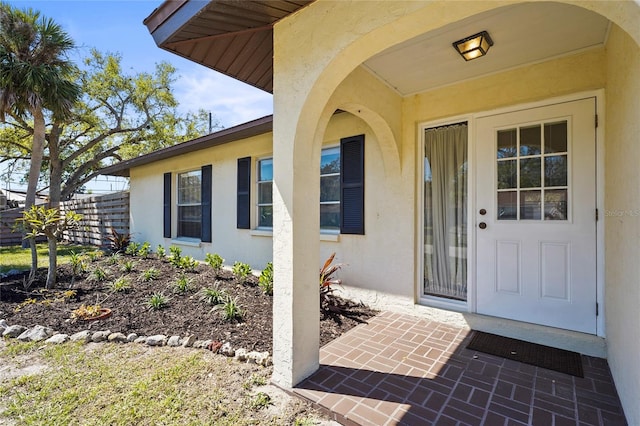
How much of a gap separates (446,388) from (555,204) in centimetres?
222

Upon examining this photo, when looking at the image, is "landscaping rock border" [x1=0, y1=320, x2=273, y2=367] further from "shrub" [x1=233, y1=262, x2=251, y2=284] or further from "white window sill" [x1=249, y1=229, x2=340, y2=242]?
"white window sill" [x1=249, y1=229, x2=340, y2=242]

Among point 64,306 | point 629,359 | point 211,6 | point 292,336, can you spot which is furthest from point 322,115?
point 64,306

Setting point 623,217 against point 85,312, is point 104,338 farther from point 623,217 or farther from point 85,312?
point 623,217

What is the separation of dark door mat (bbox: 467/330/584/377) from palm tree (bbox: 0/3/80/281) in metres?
8.94

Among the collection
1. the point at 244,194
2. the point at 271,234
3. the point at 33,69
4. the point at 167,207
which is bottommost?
the point at 271,234

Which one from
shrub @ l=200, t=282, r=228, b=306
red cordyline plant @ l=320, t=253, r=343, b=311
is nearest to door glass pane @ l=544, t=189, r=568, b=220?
red cordyline plant @ l=320, t=253, r=343, b=311

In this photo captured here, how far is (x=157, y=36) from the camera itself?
105 inches

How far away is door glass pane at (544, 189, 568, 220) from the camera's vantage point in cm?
307

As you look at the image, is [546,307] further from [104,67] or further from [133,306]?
[104,67]

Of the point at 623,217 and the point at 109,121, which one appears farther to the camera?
the point at 109,121

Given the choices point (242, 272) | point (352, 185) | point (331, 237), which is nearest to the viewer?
point (352, 185)

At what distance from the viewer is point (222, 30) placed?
2.59 m

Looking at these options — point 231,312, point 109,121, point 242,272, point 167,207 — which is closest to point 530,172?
point 231,312

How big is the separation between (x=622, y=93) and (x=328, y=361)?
3.03 m
